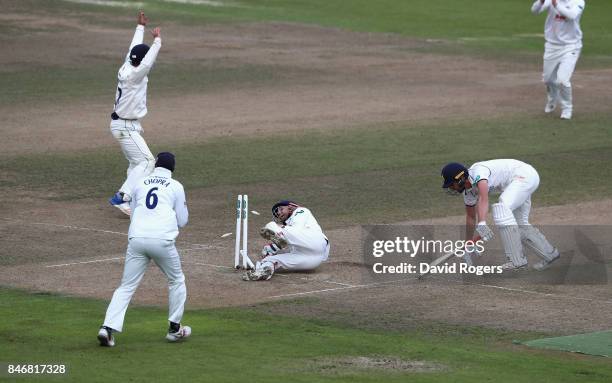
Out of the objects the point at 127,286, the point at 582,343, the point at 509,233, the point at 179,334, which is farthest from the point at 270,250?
the point at 582,343

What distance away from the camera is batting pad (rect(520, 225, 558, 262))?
17.8 m

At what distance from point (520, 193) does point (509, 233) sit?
0.56 m

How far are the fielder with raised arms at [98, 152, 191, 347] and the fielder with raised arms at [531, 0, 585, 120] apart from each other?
1684 centimetres

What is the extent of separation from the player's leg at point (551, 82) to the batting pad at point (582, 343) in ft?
50.5

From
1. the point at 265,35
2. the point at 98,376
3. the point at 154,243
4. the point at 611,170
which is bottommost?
the point at 98,376

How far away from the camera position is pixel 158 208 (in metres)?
13.8

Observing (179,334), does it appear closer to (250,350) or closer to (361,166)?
(250,350)

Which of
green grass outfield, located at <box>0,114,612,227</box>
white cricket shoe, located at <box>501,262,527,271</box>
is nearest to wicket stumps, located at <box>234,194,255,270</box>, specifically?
green grass outfield, located at <box>0,114,612,227</box>

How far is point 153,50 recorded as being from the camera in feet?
67.8

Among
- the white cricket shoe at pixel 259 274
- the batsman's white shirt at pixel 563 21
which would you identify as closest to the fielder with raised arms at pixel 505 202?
the white cricket shoe at pixel 259 274

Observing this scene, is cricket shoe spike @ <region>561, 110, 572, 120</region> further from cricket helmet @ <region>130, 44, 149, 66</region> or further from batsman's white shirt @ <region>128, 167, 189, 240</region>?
batsman's white shirt @ <region>128, 167, 189, 240</region>

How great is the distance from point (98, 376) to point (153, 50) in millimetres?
9001

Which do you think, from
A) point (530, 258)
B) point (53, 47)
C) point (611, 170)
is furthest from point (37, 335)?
point (53, 47)

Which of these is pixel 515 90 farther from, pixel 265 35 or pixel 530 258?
pixel 530 258
